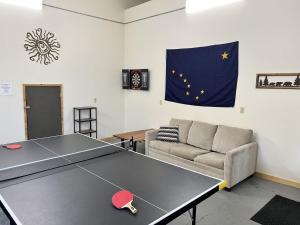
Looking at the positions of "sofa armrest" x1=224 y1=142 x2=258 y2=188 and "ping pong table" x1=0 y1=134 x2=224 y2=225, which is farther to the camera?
"sofa armrest" x1=224 y1=142 x2=258 y2=188

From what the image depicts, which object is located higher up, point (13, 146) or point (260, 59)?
point (260, 59)

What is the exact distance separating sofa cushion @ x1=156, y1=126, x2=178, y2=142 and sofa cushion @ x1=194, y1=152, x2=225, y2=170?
35.3 inches

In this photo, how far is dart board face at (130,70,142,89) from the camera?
6059 mm

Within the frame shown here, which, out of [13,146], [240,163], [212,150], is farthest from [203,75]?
[13,146]

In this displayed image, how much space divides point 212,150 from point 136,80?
2.95 metres

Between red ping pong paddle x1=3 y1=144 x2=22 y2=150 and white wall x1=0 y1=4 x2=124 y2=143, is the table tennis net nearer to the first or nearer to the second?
red ping pong paddle x1=3 y1=144 x2=22 y2=150

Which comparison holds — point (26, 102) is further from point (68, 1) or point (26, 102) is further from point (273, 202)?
point (273, 202)

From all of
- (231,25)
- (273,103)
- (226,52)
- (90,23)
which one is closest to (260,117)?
(273,103)

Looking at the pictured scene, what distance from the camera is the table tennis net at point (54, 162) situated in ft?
6.44

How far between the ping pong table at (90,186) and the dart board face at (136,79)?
3646 millimetres

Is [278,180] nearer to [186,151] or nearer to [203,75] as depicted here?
[186,151]

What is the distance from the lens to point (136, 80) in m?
6.18

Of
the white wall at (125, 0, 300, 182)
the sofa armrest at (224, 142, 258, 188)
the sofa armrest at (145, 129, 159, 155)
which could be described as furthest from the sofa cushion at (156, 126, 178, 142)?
the sofa armrest at (224, 142, 258, 188)

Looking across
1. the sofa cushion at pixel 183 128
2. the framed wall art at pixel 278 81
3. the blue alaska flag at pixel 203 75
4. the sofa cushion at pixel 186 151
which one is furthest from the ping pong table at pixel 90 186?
the blue alaska flag at pixel 203 75
